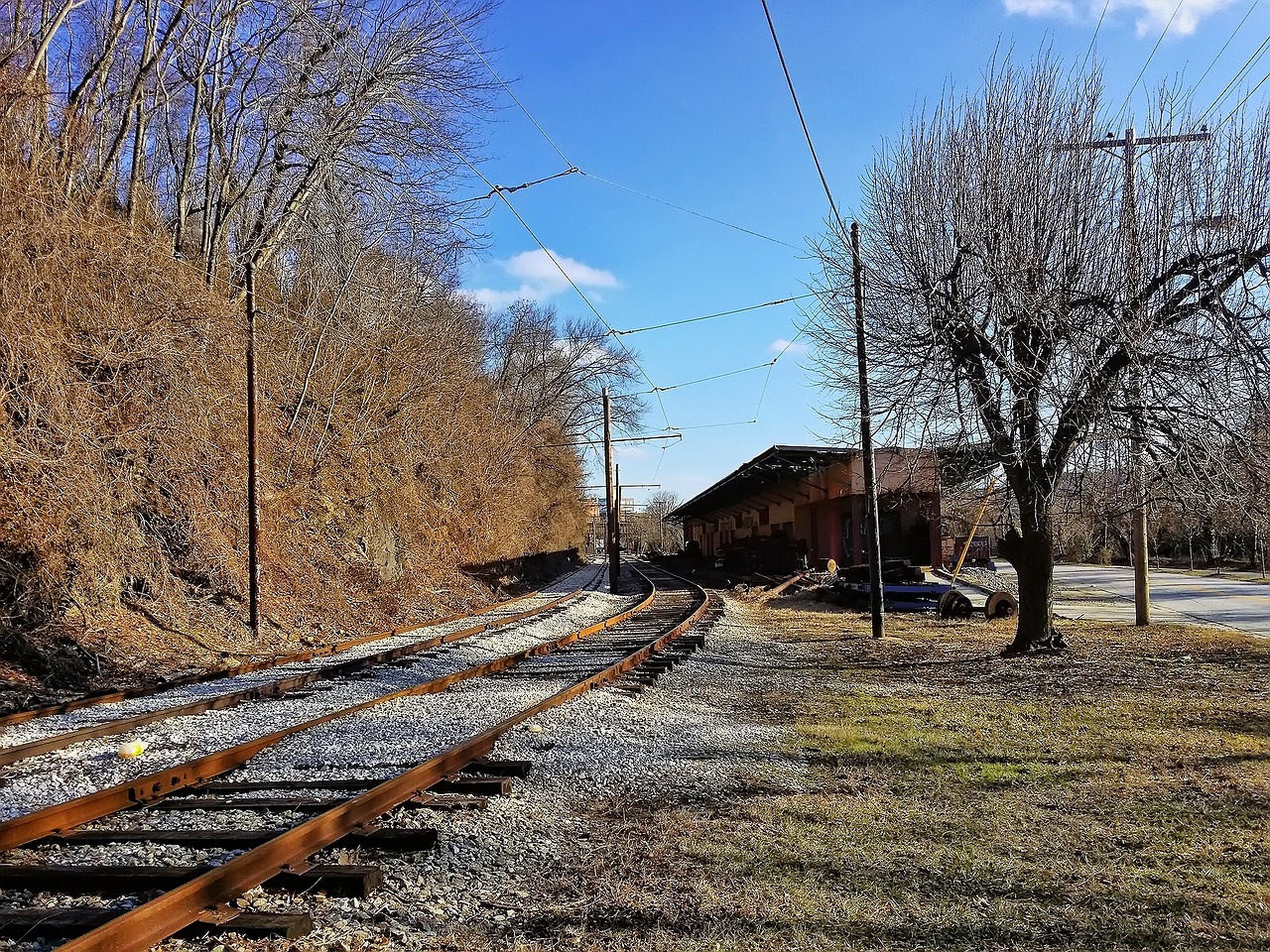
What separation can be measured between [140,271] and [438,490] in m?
17.2

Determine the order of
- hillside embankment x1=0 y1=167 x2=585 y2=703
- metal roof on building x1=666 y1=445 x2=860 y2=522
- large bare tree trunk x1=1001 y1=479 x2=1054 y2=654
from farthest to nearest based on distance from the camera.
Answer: metal roof on building x1=666 y1=445 x2=860 y2=522, large bare tree trunk x1=1001 y1=479 x2=1054 y2=654, hillside embankment x1=0 y1=167 x2=585 y2=703

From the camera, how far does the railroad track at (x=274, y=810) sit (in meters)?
3.48

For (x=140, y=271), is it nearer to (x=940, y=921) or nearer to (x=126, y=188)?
(x=126, y=188)

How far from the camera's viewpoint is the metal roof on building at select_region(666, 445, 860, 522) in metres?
27.2

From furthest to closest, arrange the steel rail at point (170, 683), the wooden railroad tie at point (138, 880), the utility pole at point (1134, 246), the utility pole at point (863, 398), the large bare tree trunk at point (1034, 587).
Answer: the utility pole at point (863, 398) → the large bare tree trunk at point (1034, 587) → the utility pole at point (1134, 246) → the steel rail at point (170, 683) → the wooden railroad tie at point (138, 880)

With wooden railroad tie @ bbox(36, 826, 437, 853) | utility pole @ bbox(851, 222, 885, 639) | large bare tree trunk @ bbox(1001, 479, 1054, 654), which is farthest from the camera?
utility pole @ bbox(851, 222, 885, 639)

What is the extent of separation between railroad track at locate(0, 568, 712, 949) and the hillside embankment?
448cm

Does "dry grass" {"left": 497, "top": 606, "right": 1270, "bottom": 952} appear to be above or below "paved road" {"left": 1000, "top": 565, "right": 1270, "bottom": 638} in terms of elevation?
above

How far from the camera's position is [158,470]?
13.9 meters

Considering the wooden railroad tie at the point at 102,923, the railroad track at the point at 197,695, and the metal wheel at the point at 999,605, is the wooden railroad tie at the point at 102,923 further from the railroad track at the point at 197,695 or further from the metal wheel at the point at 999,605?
the metal wheel at the point at 999,605

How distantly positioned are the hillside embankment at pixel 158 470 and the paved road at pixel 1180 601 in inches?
592

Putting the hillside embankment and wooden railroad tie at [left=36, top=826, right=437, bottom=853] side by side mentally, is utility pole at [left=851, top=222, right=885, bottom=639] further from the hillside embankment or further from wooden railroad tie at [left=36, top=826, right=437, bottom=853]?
wooden railroad tie at [left=36, top=826, right=437, bottom=853]

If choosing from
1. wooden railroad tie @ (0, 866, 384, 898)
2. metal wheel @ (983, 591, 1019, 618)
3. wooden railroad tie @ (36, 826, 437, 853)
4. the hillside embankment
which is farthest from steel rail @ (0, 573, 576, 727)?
metal wheel @ (983, 591, 1019, 618)

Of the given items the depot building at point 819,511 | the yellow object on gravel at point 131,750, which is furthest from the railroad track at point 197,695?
the depot building at point 819,511
